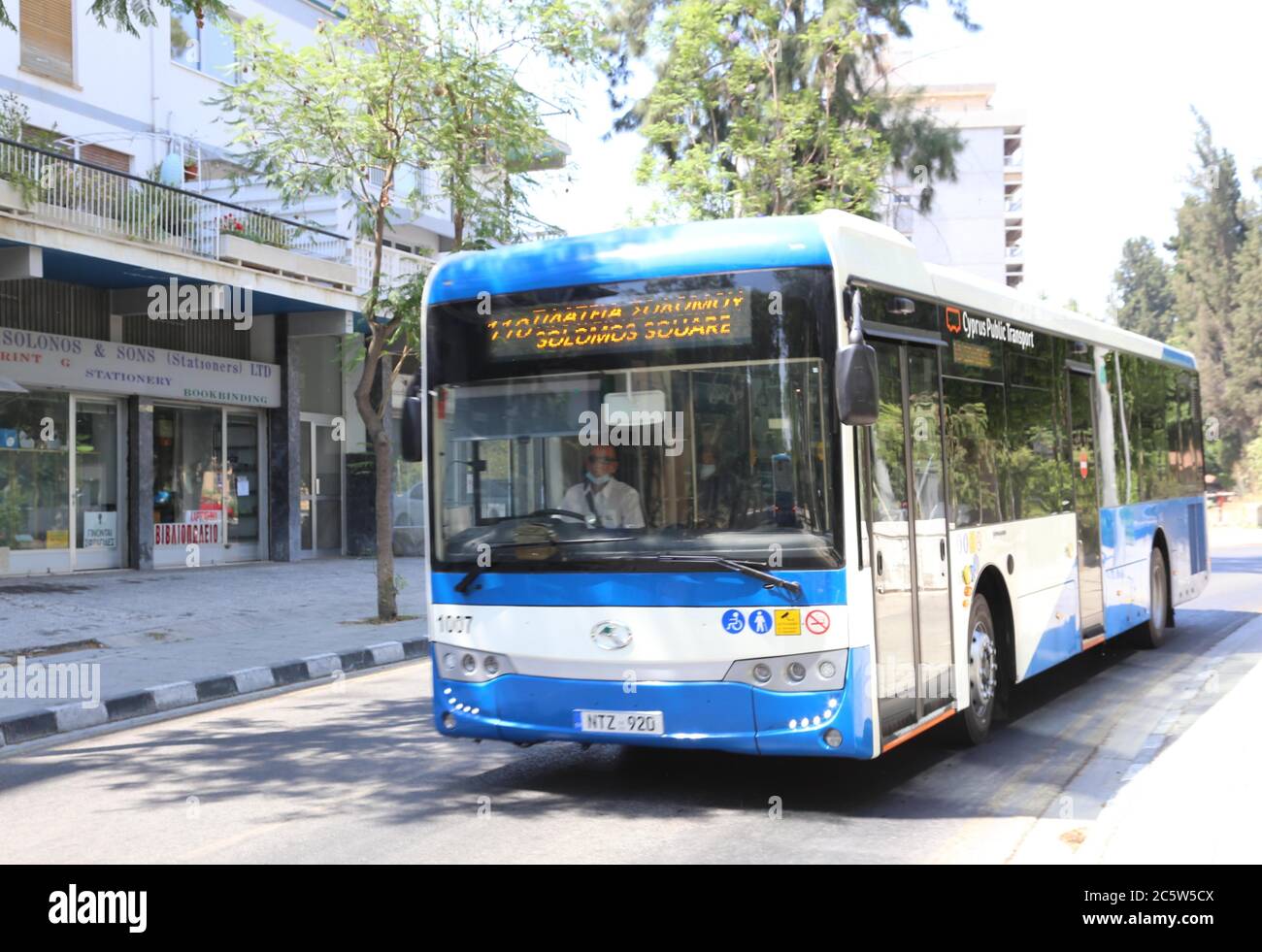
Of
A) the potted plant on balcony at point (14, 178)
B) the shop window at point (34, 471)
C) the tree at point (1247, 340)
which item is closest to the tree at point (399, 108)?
the potted plant on balcony at point (14, 178)

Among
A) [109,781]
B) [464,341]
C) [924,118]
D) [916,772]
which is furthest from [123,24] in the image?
[924,118]

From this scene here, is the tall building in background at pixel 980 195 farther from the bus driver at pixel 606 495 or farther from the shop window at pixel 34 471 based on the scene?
the bus driver at pixel 606 495

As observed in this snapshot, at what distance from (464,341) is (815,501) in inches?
81.8

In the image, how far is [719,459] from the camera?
6.27m

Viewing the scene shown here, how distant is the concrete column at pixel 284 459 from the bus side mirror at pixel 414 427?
16944 mm

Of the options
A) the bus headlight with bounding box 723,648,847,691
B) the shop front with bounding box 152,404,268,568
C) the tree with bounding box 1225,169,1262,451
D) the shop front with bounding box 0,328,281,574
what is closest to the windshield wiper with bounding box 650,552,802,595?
the bus headlight with bounding box 723,648,847,691

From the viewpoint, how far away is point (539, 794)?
689cm

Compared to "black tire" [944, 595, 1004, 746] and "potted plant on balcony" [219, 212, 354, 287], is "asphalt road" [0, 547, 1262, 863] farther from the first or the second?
"potted plant on balcony" [219, 212, 354, 287]

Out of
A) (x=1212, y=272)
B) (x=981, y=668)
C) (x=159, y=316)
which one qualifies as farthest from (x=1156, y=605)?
(x=1212, y=272)

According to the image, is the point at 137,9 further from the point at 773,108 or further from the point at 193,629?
the point at 773,108

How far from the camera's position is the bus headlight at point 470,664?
22.0 ft

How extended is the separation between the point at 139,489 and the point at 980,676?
15767 mm
